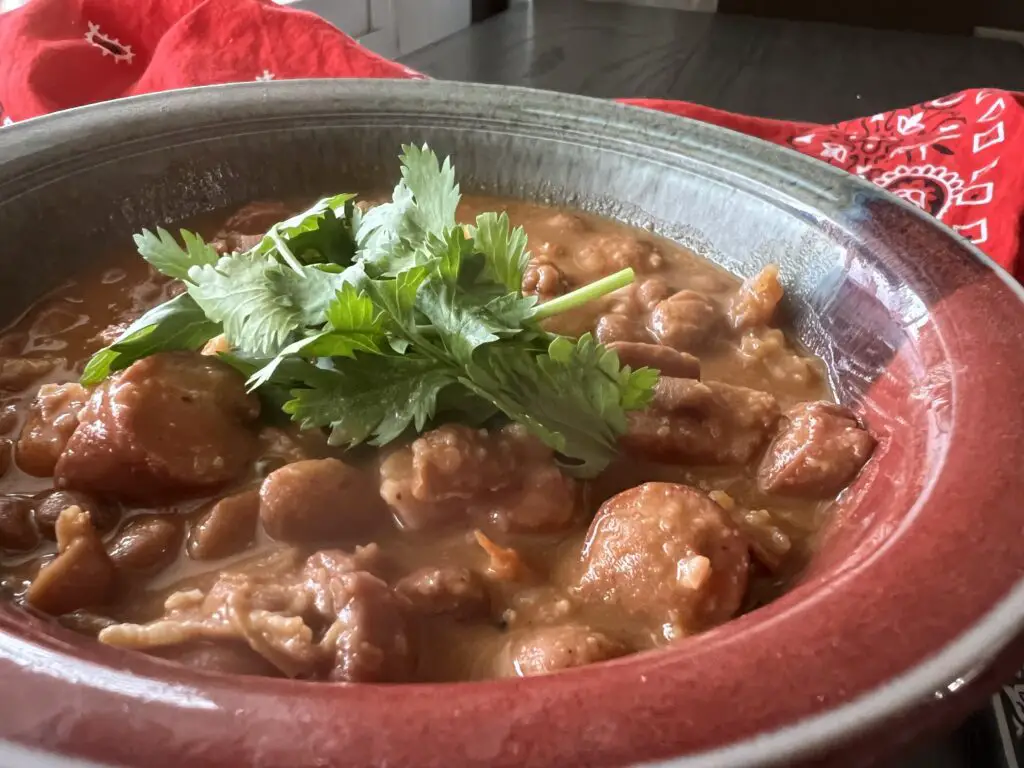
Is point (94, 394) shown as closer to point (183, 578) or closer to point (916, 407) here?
point (183, 578)

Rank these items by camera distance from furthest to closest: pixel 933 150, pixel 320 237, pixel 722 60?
1. pixel 722 60
2. pixel 933 150
3. pixel 320 237

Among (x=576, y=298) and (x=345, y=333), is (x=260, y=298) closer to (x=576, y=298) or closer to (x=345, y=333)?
(x=345, y=333)

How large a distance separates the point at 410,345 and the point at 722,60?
3.00 m

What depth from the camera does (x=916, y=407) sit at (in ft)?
4.27

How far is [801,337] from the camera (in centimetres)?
170

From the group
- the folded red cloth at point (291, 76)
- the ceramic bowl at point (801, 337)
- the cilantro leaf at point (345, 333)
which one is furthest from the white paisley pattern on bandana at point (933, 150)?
the cilantro leaf at point (345, 333)

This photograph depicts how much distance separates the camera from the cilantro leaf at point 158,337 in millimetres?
1300

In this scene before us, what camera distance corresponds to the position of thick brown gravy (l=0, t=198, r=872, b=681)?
1.12 metres

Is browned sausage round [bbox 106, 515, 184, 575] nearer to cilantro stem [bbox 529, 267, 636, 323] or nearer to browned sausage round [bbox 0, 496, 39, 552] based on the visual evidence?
browned sausage round [bbox 0, 496, 39, 552]

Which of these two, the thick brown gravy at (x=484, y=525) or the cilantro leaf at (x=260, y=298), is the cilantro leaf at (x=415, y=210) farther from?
the thick brown gravy at (x=484, y=525)

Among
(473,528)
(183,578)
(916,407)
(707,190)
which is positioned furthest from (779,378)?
(183,578)

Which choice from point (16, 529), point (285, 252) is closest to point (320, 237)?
point (285, 252)

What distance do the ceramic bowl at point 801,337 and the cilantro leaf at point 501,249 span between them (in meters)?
0.54

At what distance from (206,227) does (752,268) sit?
3.53ft
